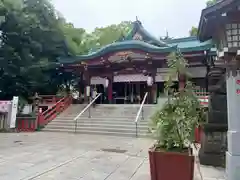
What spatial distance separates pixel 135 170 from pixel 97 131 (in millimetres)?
6193

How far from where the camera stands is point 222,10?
3557 millimetres

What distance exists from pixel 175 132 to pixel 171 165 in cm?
52

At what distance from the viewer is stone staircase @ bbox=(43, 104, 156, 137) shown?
34.8ft

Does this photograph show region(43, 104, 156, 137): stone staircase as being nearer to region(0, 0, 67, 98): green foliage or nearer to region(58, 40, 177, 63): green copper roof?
region(0, 0, 67, 98): green foliage

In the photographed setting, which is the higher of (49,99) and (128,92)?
(128,92)

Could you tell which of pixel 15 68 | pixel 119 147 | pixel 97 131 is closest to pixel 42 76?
pixel 15 68

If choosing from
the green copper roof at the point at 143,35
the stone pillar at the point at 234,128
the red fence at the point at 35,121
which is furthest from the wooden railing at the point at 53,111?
the stone pillar at the point at 234,128

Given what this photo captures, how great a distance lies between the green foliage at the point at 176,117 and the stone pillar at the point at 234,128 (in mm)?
569

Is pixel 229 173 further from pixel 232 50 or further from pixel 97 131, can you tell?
pixel 97 131

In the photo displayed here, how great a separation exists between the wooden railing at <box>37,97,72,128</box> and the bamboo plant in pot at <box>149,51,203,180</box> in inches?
377

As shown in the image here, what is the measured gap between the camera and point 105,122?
1173cm

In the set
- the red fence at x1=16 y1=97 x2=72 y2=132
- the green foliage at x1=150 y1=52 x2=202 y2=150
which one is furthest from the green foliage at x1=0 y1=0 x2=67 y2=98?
the green foliage at x1=150 y1=52 x2=202 y2=150

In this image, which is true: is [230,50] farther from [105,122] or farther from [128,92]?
[128,92]

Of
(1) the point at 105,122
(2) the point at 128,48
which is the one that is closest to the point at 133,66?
(2) the point at 128,48
